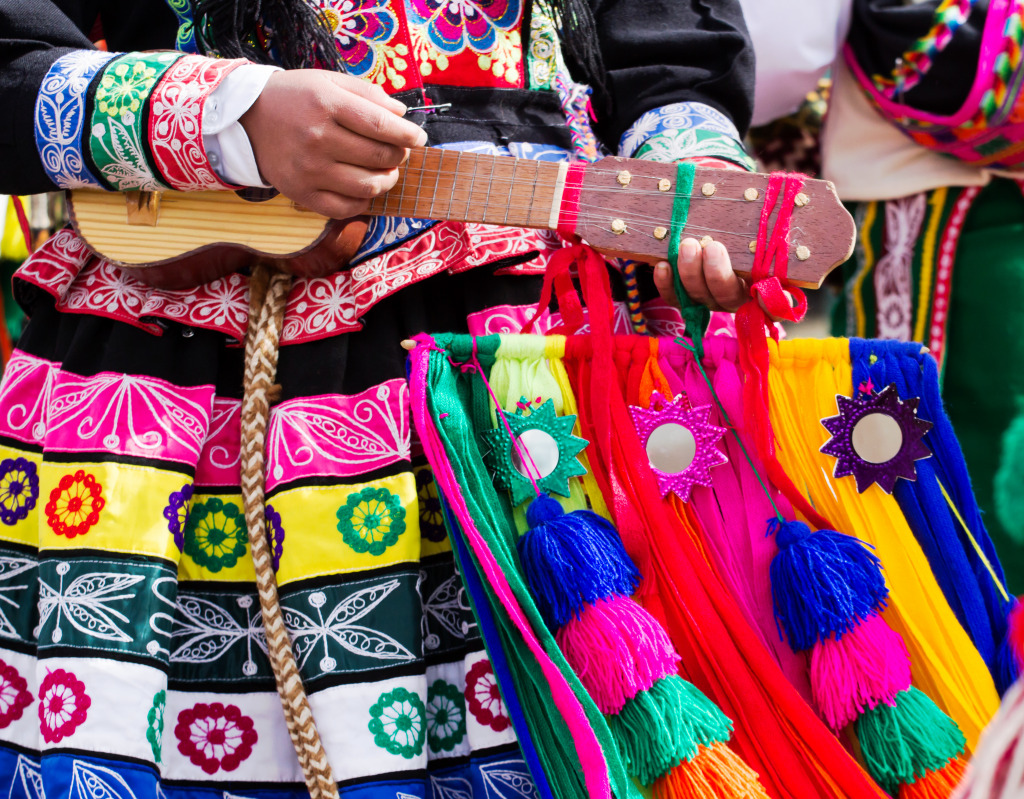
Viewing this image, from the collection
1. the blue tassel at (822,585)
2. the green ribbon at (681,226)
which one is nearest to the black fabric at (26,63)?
the green ribbon at (681,226)

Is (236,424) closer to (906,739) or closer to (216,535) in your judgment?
(216,535)

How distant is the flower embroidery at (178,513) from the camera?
0.91m

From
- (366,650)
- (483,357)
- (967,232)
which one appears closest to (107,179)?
(483,357)

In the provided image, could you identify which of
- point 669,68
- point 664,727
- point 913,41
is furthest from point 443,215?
point 913,41

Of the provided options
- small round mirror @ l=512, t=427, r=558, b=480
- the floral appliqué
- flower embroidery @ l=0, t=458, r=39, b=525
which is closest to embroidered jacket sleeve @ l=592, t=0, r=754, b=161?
the floral appliqué

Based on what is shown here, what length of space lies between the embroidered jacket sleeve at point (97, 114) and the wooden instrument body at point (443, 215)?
47mm

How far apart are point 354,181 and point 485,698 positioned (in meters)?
0.53

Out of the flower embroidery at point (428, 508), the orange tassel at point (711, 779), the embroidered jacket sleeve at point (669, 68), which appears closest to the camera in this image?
the orange tassel at point (711, 779)

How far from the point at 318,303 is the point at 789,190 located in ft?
1.65

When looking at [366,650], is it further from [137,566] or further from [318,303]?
[318,303]

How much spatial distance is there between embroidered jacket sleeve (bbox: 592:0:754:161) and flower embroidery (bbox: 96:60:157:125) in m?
0.58

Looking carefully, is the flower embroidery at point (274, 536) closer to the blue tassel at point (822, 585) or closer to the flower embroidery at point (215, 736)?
the flower embroidery at point (215, 736)

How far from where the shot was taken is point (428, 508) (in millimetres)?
965

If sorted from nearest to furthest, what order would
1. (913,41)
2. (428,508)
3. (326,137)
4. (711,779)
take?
(711,779), (326,137), (428,508), (913,41)
